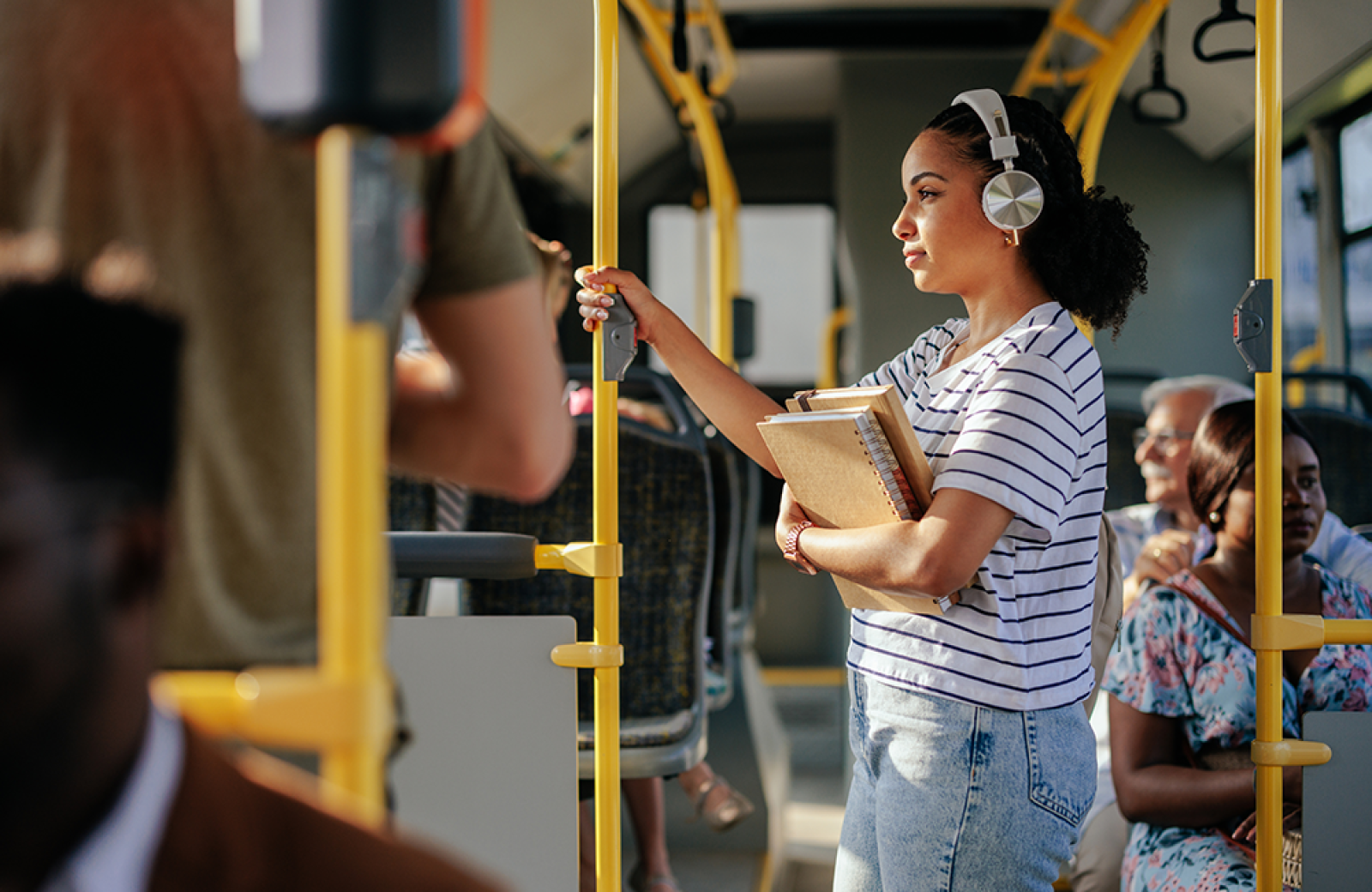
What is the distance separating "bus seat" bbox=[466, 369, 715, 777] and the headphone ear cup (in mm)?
1335

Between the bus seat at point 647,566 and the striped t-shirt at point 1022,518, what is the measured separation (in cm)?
125

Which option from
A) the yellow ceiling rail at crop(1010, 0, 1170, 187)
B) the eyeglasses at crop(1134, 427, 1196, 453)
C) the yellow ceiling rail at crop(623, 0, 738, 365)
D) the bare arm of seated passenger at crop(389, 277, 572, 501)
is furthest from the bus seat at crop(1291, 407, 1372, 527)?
the bare arm of seated passenger at crop(389, 277, 572, 501)

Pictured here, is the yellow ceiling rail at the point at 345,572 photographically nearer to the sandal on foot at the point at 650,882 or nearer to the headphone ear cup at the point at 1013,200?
the headphone ear cup at the point at 1013,200

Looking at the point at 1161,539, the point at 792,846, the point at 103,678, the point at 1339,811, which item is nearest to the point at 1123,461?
the point at 1161,539

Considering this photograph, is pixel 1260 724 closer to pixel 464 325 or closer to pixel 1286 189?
pixel 464 325

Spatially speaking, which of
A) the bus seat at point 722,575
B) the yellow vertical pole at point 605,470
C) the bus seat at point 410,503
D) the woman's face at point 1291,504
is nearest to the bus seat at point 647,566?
→ the bus seat at point 410,503

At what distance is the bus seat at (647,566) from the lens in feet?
8.61

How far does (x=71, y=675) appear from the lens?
0.56 meters

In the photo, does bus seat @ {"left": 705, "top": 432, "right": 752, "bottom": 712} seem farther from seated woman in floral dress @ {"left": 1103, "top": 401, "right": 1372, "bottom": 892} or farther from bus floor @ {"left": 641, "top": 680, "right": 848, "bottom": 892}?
seated woman in floral dress @ {"left": 1103, "top": 401, "right": 1372, "bottom": 892}

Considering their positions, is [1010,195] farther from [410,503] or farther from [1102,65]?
[1102,65]

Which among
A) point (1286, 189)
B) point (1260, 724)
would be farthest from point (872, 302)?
point (1260, 724)

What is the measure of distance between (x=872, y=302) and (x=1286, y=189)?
1909mm

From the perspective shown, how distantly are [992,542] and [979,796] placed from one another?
306 millimetres

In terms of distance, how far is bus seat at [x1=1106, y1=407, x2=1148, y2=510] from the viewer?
137 inches
